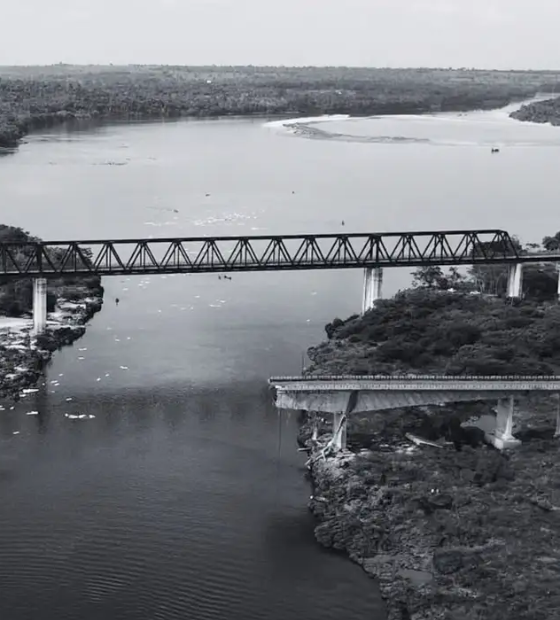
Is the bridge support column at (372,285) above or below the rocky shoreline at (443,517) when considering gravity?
above

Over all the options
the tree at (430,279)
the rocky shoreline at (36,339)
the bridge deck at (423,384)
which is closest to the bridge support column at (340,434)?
the bridge deck at (423,384)

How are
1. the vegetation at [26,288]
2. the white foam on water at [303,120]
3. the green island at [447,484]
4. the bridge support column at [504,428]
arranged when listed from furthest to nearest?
the white foam on water at [303,120], the vegetation at [26,288], the bridge support column at [504,428], the green island at [447,484]

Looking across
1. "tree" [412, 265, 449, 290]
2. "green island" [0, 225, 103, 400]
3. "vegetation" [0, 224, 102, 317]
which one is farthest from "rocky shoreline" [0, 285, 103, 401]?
"tree" [412, 265, 449, 290]

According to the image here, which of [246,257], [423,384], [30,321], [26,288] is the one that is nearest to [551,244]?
[246,257]

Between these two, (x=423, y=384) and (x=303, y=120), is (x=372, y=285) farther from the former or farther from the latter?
(x=303, y=120)

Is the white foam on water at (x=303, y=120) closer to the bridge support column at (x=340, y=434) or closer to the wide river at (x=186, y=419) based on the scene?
the wide river at (x=186, y=419)

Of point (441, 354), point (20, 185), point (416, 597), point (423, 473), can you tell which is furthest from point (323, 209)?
point (416, 597)

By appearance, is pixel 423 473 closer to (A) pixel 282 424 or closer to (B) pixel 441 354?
(A) pixel 282 424
